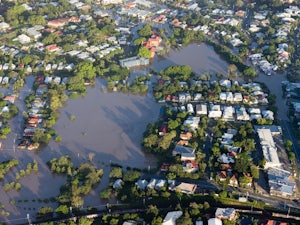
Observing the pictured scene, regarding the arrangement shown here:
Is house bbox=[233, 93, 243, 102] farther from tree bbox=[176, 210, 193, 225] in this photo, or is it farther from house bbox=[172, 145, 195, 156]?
tree bbox=[176, 210, 193, 225]

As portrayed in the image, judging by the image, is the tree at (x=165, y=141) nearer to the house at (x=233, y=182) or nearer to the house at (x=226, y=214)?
the house at (x=233, y=182)

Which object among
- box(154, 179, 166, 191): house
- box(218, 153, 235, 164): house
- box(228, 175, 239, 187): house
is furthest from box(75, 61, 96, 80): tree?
box(228, 175, 239, 187): house

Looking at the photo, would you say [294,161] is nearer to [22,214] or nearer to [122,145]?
[122,145]

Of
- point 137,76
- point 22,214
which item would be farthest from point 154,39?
point 22,214

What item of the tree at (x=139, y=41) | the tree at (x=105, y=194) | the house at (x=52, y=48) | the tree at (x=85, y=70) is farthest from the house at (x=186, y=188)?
the house at (x=52, y=48)

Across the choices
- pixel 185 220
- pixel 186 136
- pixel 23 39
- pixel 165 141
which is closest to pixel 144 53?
pixel 23 39
